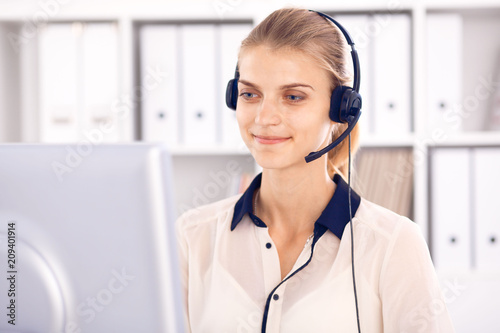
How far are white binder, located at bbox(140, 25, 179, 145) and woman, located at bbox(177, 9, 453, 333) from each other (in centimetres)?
77

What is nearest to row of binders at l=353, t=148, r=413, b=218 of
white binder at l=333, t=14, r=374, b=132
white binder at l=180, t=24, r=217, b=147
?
white binder at l=333, t=14, r=374, b=132

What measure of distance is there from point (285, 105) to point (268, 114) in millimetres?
48

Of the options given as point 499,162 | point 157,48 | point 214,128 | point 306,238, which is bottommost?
point 306,238

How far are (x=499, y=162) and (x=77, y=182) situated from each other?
1.69 meters

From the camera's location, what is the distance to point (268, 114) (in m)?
1.10

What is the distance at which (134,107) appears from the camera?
6.44ft

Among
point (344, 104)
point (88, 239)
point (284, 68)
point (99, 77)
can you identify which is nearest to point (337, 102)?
point (344, 104)

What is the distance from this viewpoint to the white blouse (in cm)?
104

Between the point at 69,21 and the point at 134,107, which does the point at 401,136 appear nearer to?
the point at 134,107

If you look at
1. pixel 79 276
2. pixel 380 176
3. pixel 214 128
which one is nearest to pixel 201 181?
pixel 214 128

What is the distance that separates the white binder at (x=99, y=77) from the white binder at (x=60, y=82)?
0.12 ft

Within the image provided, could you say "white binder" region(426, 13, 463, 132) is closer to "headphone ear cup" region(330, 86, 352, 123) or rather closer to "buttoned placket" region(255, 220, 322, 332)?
"headphone ear cup" region(330, 86, 352, 123)

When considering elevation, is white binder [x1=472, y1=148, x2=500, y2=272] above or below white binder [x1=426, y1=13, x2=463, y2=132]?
below

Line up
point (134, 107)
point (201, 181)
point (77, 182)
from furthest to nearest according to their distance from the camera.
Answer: point (201, 181), point (134, 107), point (77, 182)
